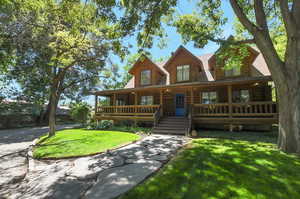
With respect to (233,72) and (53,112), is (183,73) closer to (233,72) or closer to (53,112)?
(233,72)

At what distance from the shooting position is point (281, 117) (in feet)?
19.0

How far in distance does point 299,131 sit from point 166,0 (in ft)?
26.0

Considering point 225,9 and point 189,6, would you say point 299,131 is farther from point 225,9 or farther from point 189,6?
point 189,6

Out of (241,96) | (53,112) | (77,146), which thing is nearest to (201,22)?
(241,96)

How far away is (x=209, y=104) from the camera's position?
1121 centimetres

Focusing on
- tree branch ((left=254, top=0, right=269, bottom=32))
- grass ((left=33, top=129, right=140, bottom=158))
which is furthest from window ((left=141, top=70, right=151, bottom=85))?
tree branch ((left=254, top=0, right=269, bottom=32))

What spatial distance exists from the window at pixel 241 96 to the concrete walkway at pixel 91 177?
9.44 metres

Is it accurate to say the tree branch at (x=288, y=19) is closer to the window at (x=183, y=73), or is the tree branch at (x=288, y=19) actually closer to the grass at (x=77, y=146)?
the grass at (x=77, y=146)

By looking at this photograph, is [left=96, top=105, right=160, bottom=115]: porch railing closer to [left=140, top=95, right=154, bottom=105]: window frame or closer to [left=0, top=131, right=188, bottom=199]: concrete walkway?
[left=140, top=95, right=154, bottom=105]: window frame

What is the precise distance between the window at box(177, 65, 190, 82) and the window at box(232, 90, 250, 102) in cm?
421

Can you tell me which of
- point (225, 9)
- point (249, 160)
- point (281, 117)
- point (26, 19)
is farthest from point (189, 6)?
point (26, 19)

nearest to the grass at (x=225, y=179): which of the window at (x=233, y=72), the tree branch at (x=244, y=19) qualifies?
the tree branch at (x=244, y=19)

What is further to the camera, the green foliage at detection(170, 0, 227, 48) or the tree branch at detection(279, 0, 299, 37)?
the green foliage at detection(170, 0, 227, 48)

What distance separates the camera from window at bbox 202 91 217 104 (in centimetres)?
1331
